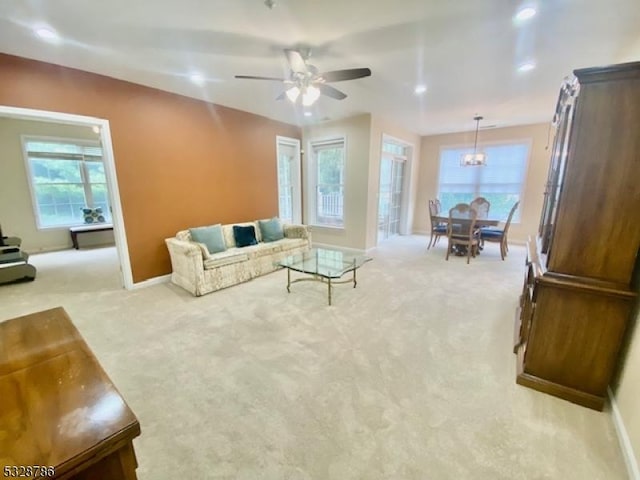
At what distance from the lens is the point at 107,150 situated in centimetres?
331

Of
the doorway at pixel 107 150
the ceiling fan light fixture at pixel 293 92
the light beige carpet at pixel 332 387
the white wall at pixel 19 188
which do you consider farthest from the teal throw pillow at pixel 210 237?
the white wall at pixel 19 188

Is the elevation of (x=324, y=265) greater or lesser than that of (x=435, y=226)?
lesser

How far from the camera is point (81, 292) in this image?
3.58 m

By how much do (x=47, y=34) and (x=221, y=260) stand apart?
2604 millimetres

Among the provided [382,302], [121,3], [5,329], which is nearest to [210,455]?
[5,329]

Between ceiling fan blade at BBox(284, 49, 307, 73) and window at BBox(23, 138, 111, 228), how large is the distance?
17.9ft

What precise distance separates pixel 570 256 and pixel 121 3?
3502 millimetres

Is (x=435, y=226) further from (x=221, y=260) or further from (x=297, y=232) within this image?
(x=221, y=260)

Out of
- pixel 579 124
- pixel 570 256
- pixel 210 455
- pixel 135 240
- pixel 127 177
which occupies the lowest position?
pixel 210 455

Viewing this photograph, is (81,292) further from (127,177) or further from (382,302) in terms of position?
(382,302)

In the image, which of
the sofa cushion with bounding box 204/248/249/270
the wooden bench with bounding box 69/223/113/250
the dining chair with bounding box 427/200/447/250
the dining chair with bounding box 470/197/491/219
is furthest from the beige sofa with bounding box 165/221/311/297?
the dining chair with bounding box 470/197/491/219

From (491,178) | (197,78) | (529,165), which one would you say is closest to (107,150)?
(197,78)

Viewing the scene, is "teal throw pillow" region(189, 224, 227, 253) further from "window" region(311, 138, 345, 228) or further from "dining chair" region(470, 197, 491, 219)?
"dining chair" region(470, 197, 491, 219)

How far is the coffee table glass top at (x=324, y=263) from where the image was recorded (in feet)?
10.6
